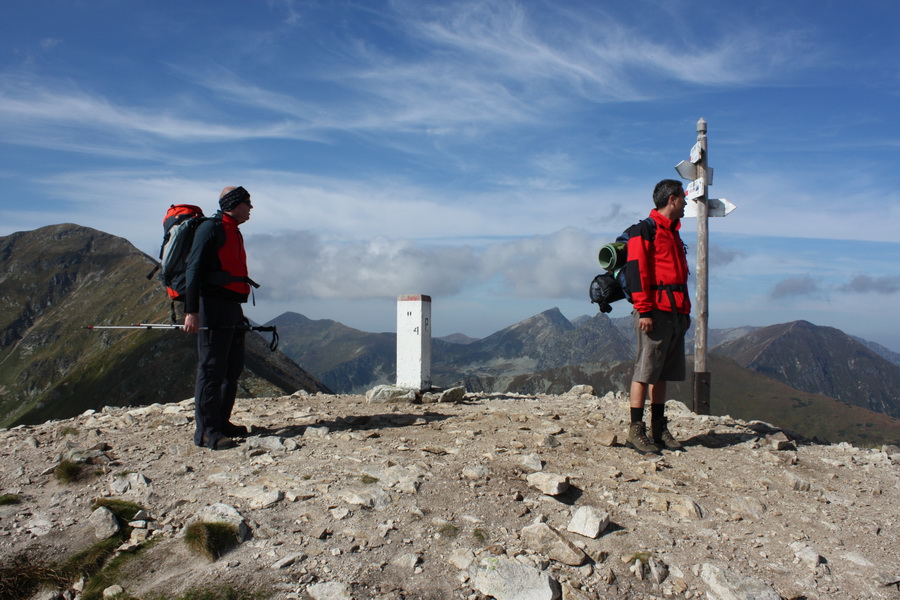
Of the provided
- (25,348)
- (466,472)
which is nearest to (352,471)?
(466,472)

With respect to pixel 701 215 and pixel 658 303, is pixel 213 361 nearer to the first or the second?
pixel 658 303

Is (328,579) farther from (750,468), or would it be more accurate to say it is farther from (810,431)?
(810,431)

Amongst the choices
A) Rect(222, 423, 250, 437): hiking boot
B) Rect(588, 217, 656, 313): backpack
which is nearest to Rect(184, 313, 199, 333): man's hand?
Rect(222, 423, 250, 437): hiking boot

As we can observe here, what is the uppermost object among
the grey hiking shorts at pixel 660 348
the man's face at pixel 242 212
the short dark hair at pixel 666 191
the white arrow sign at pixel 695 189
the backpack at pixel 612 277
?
the white arrow sign at pixel 695 189

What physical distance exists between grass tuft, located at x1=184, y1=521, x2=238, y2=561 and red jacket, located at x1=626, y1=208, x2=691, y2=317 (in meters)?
4.82

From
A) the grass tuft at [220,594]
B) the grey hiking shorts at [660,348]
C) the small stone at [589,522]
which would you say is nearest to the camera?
the grass tuft at [220,594]

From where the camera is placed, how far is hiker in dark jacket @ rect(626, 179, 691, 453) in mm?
7189

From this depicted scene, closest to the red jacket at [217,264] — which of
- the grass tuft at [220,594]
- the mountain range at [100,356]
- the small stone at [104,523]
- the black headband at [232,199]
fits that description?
the black headband at [232,199]

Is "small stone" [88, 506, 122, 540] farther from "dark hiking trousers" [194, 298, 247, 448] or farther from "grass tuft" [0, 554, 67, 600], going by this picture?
"dark hiking trousers" [194, 298, 247, 448]

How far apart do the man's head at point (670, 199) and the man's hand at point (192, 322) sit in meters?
5.54

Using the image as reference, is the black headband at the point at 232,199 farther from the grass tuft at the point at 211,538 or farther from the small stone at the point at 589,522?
the small stone at the point at 589,522

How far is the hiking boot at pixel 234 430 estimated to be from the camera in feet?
25.2

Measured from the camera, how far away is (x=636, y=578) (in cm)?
463

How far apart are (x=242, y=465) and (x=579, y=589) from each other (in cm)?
373
